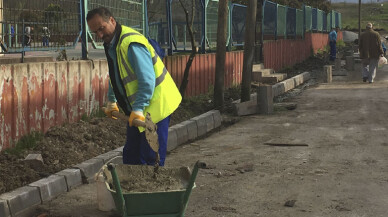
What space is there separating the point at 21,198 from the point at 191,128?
4624 mm

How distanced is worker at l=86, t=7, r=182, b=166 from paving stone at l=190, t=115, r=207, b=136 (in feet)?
17.4

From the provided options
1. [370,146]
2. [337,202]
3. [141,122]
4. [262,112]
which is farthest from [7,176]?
[262,112]

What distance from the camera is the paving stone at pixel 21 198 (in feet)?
19.7

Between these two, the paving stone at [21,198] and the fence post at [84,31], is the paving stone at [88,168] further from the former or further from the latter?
the fence post at [84,31]

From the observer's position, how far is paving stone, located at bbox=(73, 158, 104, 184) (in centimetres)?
727

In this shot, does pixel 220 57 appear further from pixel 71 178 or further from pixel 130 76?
pixel 130 76

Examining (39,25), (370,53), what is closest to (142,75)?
(39,25)

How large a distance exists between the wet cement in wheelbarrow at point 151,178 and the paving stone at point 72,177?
2223 mm

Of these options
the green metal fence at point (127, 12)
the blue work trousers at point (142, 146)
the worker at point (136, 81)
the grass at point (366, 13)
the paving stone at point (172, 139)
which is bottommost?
the paving stone at point (172, 139)

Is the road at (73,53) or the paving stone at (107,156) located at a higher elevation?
the road at (73,53)

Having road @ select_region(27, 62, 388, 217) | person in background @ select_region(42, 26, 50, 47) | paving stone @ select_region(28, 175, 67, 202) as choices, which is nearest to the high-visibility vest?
road @ select_region(27, 62, 388, 217)

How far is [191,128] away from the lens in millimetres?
10469

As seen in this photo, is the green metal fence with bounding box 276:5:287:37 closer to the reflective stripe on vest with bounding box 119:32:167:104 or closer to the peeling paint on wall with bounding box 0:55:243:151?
the peeling paint on wall with bounding box 0:55:243:151

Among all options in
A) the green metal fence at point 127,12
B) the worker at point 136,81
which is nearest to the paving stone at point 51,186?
the worker at point 136,81
